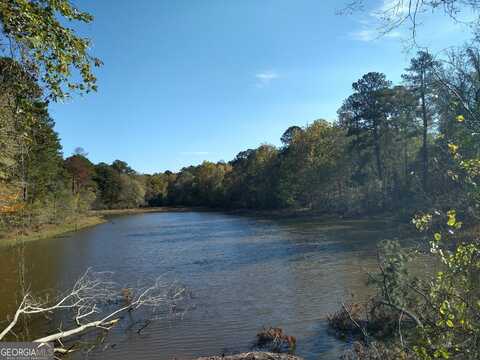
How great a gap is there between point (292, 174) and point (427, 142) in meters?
25.2

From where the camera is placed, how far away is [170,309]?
582 inches

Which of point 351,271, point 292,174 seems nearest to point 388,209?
point 292,174

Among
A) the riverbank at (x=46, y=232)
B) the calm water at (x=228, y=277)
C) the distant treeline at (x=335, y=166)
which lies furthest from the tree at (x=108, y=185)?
the calm water at (x=228, y=277)

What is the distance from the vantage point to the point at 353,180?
5372 centimetres

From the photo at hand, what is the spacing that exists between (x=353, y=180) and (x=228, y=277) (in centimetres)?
3712

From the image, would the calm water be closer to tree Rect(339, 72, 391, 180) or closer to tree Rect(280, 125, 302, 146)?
tree Rect(339, 72, 391, 180)

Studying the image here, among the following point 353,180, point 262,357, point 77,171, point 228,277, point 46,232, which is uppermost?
point 77,171

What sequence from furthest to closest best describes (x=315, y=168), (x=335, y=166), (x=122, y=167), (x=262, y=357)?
(x=122, y=167), (x=315, y=168), (x=335, y=166), (x=262, y=357)

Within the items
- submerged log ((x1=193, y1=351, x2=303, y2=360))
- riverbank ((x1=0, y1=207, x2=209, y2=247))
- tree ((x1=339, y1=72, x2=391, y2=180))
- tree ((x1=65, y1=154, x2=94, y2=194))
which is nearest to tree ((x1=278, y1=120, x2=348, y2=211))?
tree ((x1=339, y1=72, x2=391, y2=180))

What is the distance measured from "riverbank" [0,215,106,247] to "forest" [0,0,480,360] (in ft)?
3.24

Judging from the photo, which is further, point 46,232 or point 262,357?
point 46,232

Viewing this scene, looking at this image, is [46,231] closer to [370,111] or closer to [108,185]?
[370,111]

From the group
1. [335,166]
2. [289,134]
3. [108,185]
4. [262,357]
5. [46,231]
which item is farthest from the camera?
[108,185]

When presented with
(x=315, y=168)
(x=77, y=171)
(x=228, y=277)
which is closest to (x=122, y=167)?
(x=77, y=171)
